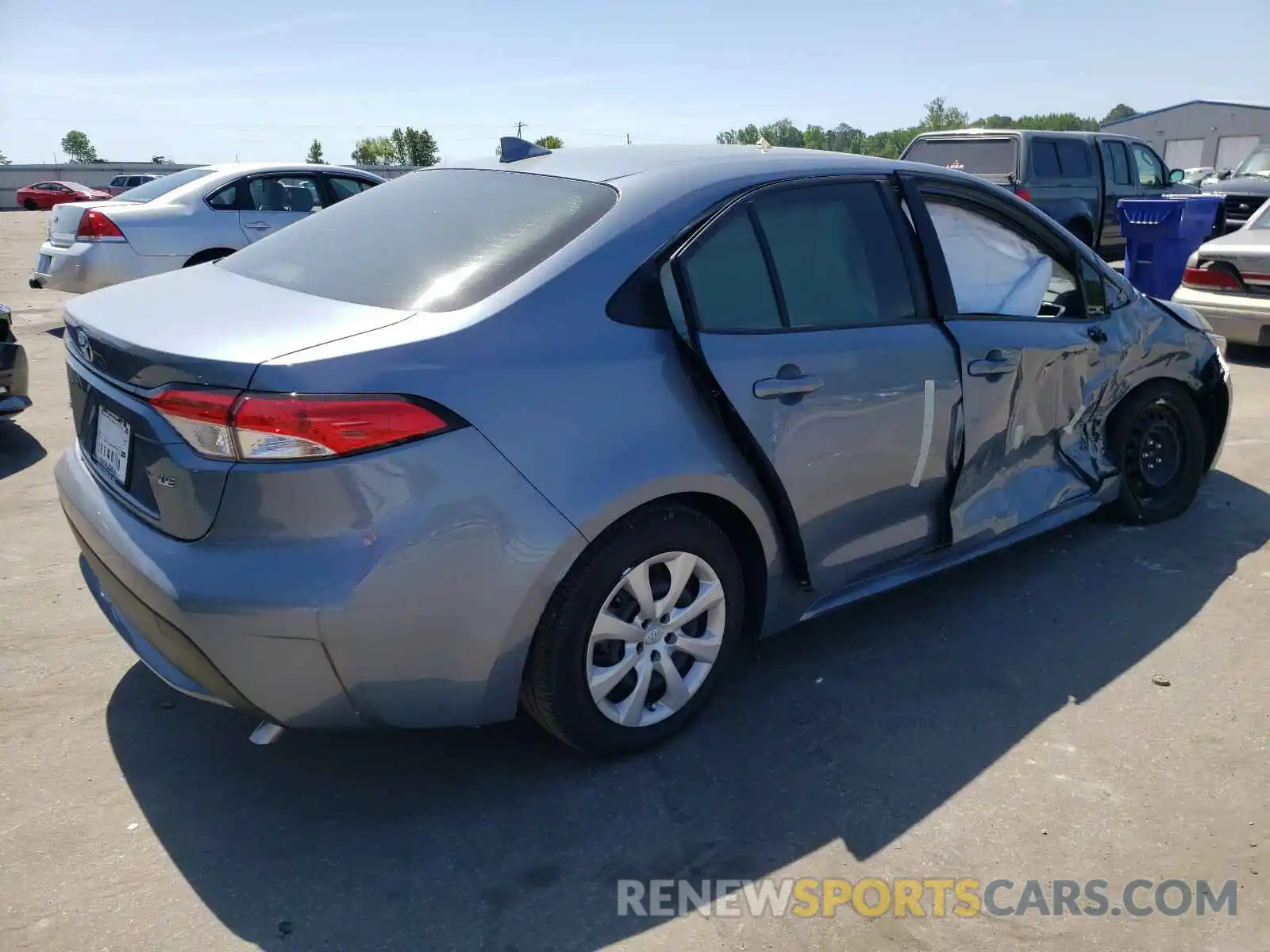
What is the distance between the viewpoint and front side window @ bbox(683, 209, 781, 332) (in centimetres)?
287

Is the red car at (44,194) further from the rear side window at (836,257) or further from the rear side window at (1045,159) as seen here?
→ the rear side window at (836,257)

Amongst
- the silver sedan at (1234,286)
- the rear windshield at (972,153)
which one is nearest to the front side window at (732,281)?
the silver sedan at (1234,286)

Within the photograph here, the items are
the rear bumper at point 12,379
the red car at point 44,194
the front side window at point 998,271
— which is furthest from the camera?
the red car at point 44,194

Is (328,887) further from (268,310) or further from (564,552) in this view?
(268,310)

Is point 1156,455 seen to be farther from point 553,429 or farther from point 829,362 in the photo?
point 553,429

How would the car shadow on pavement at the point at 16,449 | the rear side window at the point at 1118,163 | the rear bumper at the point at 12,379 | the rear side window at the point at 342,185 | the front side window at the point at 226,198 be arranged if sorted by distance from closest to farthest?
the car shadow on pavement at the point at 16,449
the rear bumper at the point at 12,379
the front side window at the point at 226,198
the rear side window at the point at 342,185
the rear side window at the point at 1118,163

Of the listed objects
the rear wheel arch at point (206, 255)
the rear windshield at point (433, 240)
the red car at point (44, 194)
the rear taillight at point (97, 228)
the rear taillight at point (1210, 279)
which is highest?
the rear windshield at point (433, 240)

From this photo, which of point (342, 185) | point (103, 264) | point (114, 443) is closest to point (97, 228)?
point (103, 264)

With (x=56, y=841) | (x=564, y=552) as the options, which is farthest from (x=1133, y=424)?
(x=56, y=841)

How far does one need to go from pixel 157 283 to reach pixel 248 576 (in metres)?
1.30

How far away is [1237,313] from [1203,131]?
180ft

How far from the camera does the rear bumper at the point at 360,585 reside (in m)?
2.26

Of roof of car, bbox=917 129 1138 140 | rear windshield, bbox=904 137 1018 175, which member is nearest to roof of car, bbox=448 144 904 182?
rear windshield, bbox=904 137 1018 175

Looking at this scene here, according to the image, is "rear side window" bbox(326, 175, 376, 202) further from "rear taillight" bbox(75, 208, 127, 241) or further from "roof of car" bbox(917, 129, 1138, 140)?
"roof of car" bbox(917, 129, 1138, 140)
